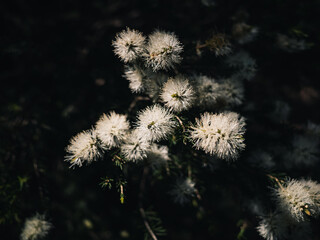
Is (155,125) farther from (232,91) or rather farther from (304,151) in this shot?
(304,151)

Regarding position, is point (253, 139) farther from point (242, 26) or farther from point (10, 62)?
point (10, 62)

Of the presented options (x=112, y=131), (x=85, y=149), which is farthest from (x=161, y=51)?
(x=85, y=149)

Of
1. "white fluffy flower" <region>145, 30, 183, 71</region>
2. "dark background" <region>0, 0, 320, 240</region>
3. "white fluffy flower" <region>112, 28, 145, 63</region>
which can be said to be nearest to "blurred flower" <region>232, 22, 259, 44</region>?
"dark background" <region>0, 0, 320, 240</region>

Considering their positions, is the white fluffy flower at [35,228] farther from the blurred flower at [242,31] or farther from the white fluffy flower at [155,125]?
the blurred flower at [242,31]

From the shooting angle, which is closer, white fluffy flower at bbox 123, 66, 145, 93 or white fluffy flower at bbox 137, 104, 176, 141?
white fluffy flower at bbox 137, 104, 176, 141

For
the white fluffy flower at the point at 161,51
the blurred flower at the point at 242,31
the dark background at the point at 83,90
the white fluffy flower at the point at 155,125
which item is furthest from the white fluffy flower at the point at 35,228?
the blurred flower at the point at 242,31

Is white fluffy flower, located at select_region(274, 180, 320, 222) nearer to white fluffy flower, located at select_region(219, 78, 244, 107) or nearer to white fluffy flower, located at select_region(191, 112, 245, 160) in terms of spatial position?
white fluffy flower, located at select_region(191, 112, 245, 160)
